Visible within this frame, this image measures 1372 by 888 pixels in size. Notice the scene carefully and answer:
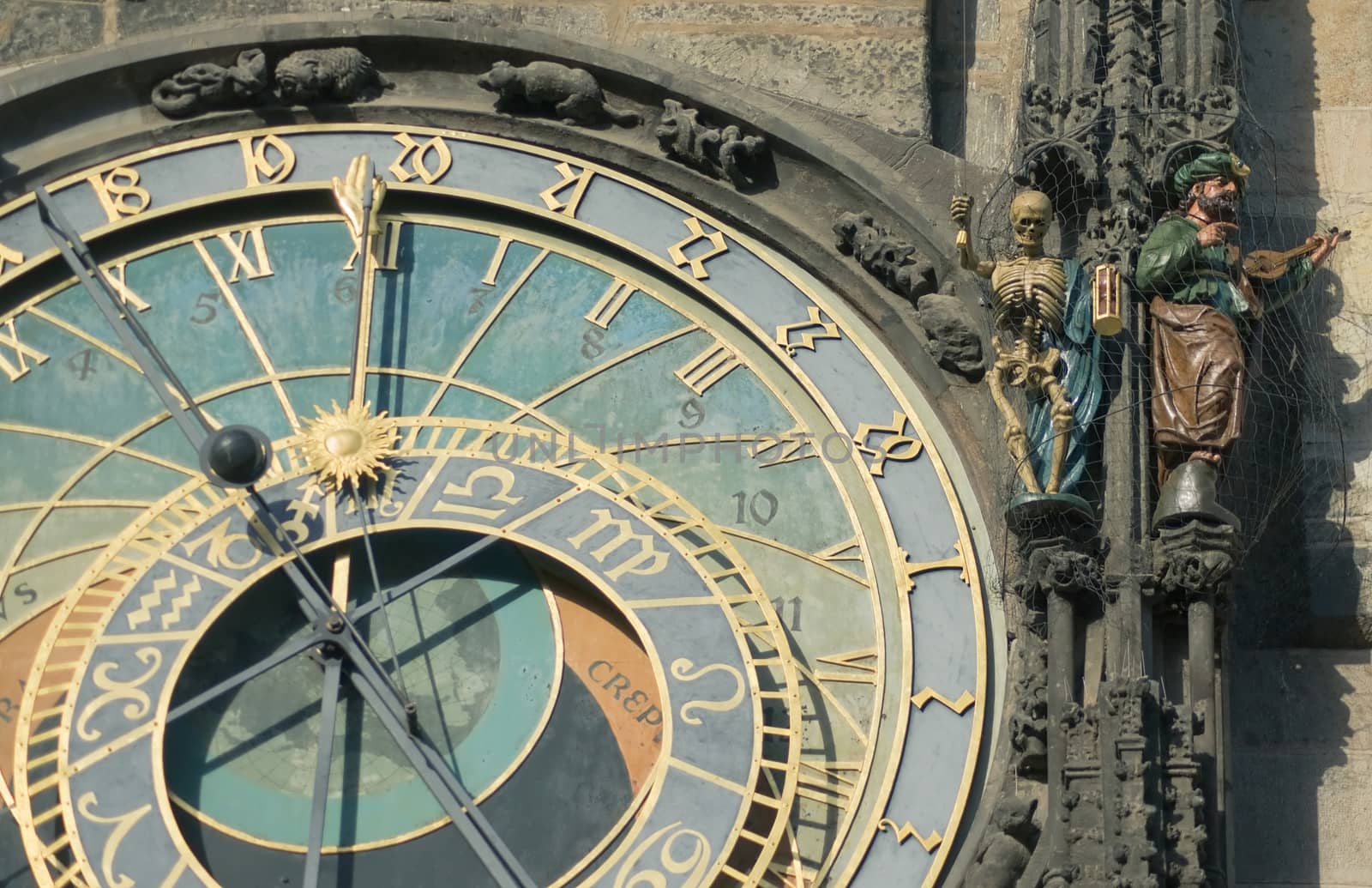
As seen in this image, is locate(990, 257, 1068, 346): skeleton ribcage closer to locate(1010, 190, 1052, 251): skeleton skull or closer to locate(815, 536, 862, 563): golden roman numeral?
locate(1010, 190, 1052, 251): skeleton skull

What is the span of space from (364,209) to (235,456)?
885 millimetres

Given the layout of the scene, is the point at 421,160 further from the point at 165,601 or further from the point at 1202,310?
the point at 1202,310

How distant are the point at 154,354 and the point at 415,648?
878mm

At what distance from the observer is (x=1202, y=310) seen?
8.05 metres

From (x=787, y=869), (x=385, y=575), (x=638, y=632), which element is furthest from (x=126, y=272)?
(x=787, y=869)

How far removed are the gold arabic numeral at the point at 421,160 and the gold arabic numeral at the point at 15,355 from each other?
0.89 meters

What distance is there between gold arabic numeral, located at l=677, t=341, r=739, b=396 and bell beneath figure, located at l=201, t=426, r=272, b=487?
0.96 meters

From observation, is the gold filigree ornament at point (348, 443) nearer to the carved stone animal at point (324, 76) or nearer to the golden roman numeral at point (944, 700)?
the carved stone animal at point (324, 76)

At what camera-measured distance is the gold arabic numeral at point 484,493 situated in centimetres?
809

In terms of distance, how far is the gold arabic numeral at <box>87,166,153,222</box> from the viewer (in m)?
8.58

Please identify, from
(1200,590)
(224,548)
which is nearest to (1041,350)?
(1200,590)

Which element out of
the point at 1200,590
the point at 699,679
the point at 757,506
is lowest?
the point at 699,679

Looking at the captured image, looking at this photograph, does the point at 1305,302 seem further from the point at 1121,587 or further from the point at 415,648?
the point at 415,648

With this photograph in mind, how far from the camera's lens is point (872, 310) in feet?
27.6
